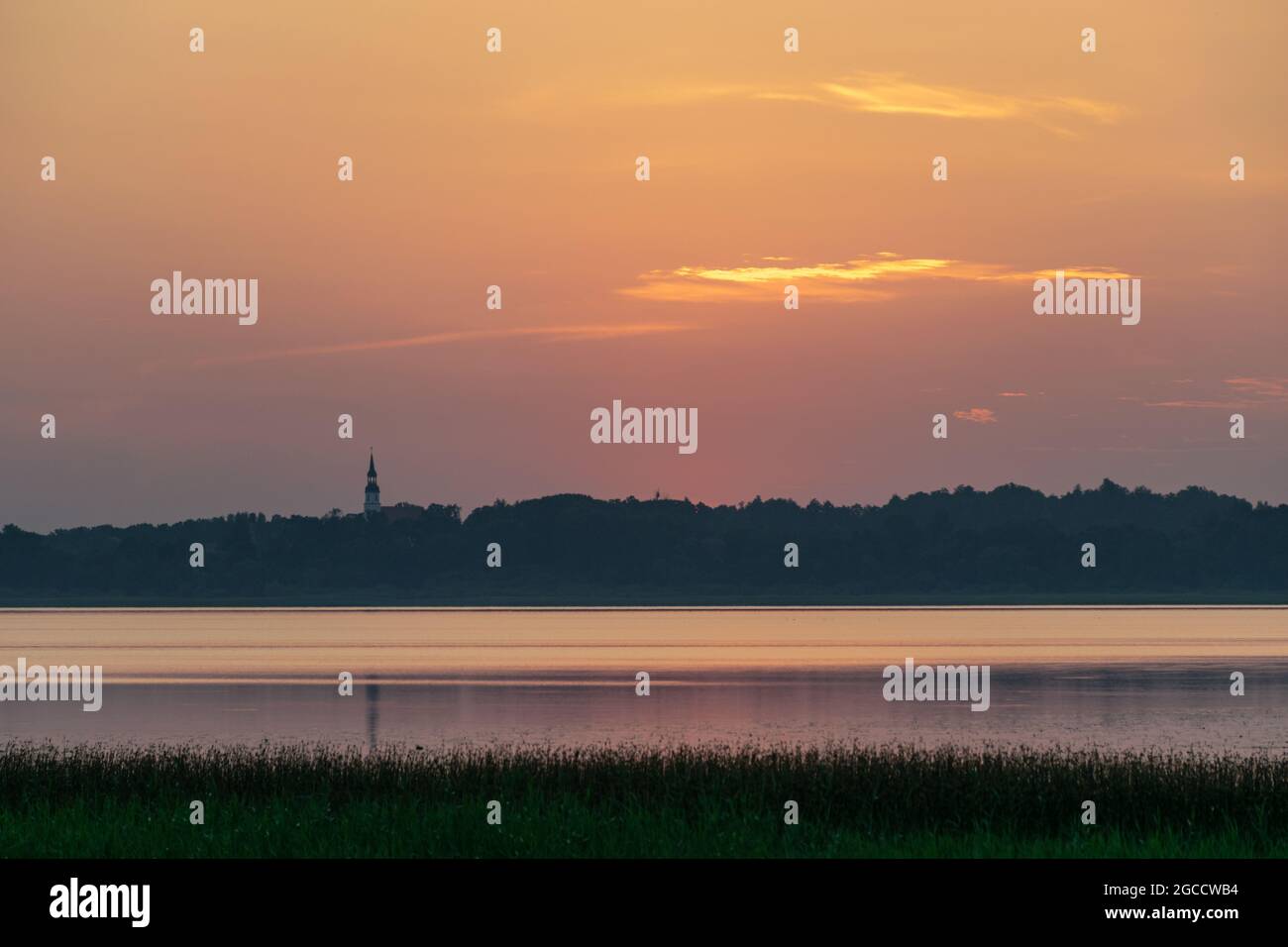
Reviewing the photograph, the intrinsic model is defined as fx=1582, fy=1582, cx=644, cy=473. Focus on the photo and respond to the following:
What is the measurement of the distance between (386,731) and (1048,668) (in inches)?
2565

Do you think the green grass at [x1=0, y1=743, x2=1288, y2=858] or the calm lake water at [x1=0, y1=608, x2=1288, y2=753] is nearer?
the green grass at [x1=0, y1=743, x2=1288, y2=858]

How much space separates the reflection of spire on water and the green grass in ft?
74.0

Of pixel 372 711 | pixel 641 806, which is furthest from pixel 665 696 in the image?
pixel 641 806

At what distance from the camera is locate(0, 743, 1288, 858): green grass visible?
2433 cm

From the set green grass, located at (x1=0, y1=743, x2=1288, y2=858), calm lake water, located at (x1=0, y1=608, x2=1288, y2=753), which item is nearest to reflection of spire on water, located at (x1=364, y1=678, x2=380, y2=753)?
calm lake water, located at (x1=0, y1=608, x2=1288, y2=753)

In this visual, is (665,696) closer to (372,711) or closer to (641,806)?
(372,711)

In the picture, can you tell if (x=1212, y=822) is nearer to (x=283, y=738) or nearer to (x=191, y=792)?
(x=191, y=792)

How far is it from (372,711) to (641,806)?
172ft

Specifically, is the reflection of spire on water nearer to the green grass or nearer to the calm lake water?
the calm lake water

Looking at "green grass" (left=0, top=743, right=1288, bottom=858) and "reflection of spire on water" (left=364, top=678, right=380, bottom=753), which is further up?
"green grass" (left=0, top=743, right=1288, bottom=858)

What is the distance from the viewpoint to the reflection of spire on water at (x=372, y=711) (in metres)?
64.1

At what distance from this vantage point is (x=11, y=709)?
80125 millimetres

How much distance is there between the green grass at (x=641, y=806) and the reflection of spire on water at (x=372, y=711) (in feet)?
74.0
